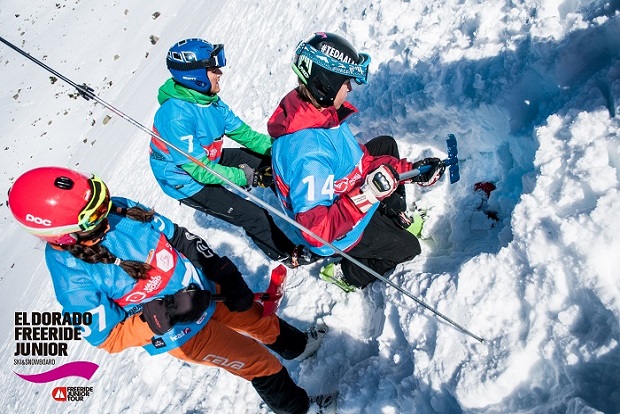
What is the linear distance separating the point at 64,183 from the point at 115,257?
623 millimetres

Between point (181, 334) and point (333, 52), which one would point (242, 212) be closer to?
point (181, 334)

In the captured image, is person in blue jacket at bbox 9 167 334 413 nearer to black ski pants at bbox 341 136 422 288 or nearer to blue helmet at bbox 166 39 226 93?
black ski pants at bbox 341 136 422 288

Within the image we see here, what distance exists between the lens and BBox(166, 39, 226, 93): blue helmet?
170 inches

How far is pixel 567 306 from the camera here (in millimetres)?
2789

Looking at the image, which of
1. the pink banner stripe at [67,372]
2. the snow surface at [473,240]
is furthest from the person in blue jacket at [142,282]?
the pink banner stripe at [67,372]

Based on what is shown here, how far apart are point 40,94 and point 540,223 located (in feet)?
81.7

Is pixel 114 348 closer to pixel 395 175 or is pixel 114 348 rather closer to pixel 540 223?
pixel 395 175

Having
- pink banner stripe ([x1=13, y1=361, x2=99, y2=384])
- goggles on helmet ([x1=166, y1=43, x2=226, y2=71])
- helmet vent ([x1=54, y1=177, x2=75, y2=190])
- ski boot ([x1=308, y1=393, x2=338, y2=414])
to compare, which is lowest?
pink banner stripe ([x1=13, y1=361, x2=99, y2=384])

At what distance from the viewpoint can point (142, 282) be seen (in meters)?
3.34

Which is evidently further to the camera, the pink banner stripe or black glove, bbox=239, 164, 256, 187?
the pink banner stripe

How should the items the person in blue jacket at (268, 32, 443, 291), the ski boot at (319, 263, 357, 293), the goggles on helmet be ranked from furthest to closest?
the ski boot at (319, 263, 357, 293)
the goggles on helmet
the person in blue jacket at (268, 32, 443, 291)

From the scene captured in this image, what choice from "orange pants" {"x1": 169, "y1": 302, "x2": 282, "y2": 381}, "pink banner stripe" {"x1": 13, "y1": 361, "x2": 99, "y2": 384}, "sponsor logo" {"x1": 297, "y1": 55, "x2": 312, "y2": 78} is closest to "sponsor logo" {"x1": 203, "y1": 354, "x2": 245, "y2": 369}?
"orange pants" {"x1": 169, "y1": 302, "x2": 282, "y2": 381}

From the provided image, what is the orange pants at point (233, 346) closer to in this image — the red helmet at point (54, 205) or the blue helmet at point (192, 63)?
the red helmet at point (54, 205)

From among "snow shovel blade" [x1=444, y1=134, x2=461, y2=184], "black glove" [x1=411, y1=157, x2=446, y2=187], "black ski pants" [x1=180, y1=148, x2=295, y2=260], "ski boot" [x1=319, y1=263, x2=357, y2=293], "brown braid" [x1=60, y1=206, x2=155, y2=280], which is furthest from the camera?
"black ski pants" [x1=180, y1=148, x2=295, y2=260]
